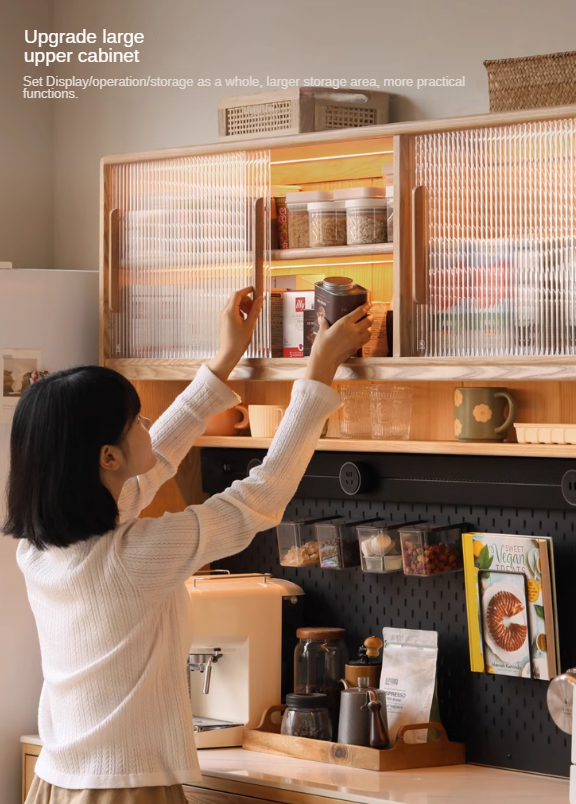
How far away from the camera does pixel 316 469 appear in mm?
2855

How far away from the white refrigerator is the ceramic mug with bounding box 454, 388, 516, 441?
1010 mm

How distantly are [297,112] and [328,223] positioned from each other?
28 cm

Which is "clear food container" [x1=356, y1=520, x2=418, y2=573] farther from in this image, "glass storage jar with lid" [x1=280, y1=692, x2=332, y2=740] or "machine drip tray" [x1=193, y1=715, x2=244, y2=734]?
"machine drip tray" [x1=193, y1=715, x2=244, y2=734]

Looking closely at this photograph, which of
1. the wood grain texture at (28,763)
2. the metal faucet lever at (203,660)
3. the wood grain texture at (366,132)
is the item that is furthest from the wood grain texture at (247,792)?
the wood grain texture at (366,132)

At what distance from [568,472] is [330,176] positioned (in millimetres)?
918

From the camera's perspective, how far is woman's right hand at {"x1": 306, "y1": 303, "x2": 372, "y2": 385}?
228 cm

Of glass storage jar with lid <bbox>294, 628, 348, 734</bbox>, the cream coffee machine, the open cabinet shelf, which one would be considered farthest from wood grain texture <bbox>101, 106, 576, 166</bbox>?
glass storage jar with lid <bbox>294, 628, 348, 734</bbox>

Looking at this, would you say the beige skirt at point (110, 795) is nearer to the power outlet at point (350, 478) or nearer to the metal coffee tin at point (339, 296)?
the power outlet at point (350, 478)

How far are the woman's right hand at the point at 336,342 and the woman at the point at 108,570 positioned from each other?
185 mm

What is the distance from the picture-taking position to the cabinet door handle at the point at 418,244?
2.39 meters

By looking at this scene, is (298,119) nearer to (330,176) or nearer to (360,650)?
(330,176)

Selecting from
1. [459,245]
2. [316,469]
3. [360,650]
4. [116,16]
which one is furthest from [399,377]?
[116,16]

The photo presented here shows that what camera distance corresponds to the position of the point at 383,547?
266cm
